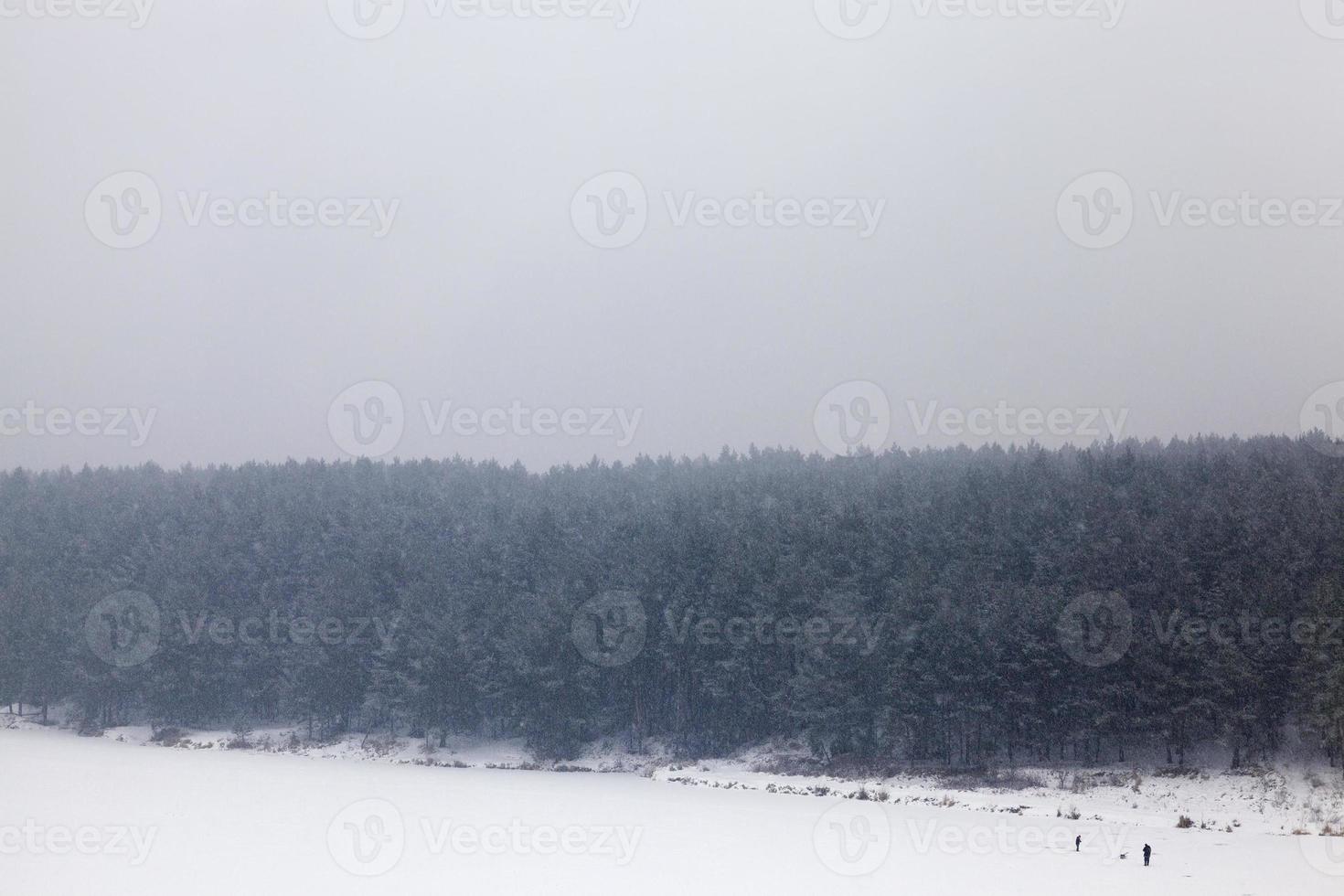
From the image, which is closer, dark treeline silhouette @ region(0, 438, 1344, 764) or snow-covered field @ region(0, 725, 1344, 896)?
snow-covered field @ region(0, 725, 1344, 896)

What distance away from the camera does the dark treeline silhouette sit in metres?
57.4

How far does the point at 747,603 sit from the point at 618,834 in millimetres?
30860

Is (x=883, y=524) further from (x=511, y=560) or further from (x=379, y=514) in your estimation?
(x=379, y=514)

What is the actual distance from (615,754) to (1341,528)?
42.9m

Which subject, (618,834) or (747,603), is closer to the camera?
(618,834)

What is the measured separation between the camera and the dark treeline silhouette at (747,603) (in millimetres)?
57406

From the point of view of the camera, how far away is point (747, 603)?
6975 centimetres

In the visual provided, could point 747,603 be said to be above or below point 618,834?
above

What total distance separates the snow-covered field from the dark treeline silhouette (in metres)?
5.38

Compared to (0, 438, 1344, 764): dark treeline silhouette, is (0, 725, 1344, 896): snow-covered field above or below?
below

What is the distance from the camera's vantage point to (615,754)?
7069 cm

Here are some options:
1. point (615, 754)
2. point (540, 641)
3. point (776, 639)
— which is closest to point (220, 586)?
point (540, 641)

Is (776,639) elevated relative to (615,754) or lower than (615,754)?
elevated

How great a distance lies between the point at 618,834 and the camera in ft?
131
